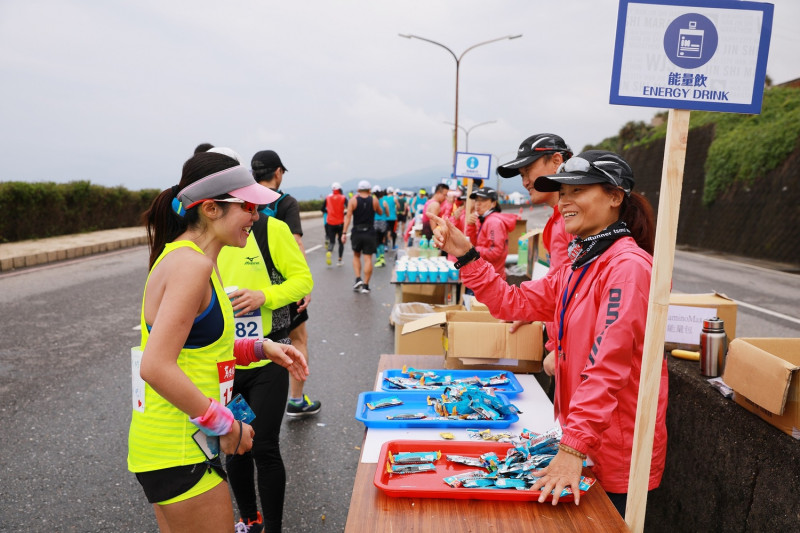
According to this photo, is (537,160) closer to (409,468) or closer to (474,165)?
(409,468)

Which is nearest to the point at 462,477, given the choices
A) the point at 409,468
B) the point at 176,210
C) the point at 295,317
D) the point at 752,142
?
the point at 409,468

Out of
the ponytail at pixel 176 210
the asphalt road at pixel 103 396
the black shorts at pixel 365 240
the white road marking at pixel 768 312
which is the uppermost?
the ponytail at pixel 176 210

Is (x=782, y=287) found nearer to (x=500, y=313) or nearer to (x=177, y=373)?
(x=500, y=313)

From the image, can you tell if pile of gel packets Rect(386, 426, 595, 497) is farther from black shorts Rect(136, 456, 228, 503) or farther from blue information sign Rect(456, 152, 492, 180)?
blue information sign Rect(456, 152, 492, 180)

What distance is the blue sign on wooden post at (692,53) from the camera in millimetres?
1640

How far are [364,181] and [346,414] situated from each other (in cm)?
827

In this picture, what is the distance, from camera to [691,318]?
3.09 m

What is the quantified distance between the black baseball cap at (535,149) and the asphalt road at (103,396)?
2.35 m

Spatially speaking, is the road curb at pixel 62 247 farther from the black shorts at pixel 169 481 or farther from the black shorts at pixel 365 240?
the black shorts at pixel 169 481

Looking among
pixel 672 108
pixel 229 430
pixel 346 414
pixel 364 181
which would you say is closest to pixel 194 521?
pixel 229 430

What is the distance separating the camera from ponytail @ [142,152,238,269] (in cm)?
193

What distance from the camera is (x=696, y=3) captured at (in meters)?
1.64

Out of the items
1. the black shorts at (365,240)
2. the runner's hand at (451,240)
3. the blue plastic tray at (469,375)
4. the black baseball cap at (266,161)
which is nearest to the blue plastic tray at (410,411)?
the blue plastic tray at (469,375)

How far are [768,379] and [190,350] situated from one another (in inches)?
81.7
